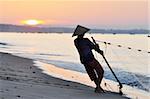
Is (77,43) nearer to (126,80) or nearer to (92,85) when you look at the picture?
(92,85)

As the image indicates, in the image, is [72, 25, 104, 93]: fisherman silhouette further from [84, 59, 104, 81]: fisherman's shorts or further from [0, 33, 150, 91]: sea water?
[0, 33, 150, 91]: sea water

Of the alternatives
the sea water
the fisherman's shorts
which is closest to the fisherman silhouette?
the fisherman's shorts

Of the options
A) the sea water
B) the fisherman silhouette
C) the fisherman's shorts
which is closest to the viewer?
the fisherman silhouette

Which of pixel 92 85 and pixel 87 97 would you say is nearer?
pixel 87 97

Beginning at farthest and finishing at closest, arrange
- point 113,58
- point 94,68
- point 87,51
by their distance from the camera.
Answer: point 113,58, point 94,68, point 87,51

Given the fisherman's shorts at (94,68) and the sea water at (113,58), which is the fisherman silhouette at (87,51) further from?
the sea water at (113,58)

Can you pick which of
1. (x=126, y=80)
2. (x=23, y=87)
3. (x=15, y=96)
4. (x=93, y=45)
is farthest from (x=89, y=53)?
(x=126, y=80)

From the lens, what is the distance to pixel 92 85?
1462cm

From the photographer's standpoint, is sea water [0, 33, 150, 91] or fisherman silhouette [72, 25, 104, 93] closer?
fisherman silhouette [72, 25, 104, 93]

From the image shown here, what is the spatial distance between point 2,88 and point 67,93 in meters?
1.82

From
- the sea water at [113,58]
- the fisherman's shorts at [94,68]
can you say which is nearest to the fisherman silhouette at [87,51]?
the fisherman's shorts at [94,68]

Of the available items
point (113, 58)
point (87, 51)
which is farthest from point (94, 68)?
point (113, 58)

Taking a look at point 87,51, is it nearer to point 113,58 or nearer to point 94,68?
point 94,68

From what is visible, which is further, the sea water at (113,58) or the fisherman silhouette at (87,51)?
the sea water at (113,58)
